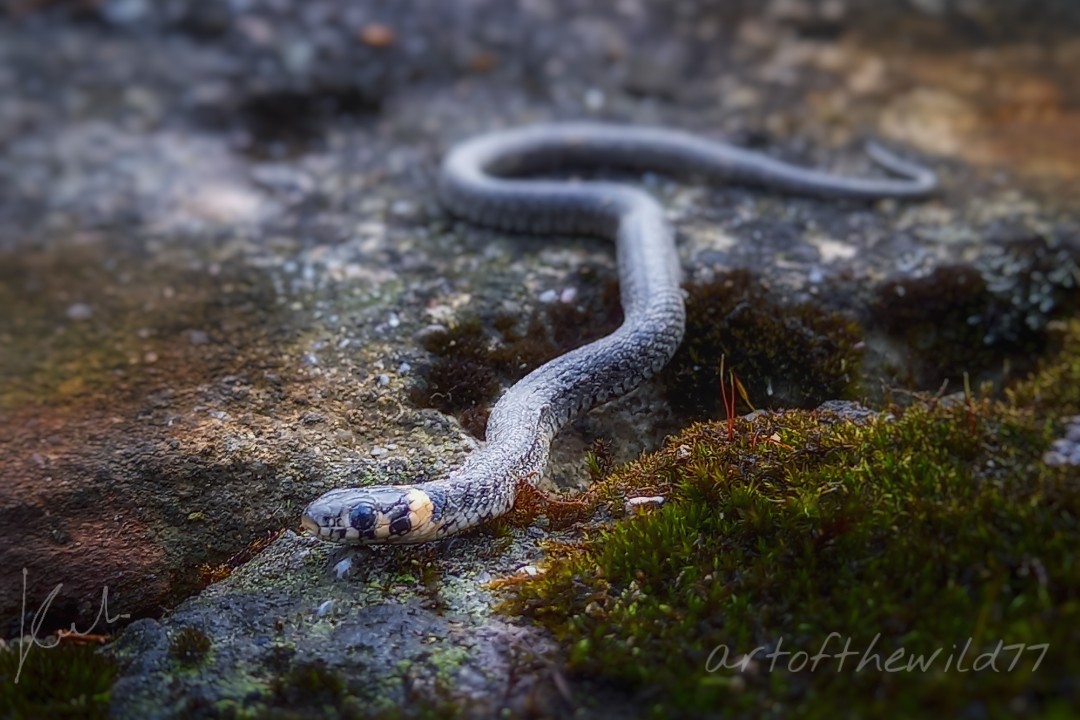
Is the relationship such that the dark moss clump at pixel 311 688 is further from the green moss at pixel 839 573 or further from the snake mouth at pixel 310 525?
the green moss at pixel 839 573

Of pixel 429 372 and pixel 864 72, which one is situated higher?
pixel 864 72

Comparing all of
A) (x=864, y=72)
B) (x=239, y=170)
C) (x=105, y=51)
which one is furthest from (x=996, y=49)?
(x=105, y=51)

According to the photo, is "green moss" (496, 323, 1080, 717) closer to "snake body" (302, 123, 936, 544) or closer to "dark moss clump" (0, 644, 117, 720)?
"snake body" (302, 123, 936, 544)

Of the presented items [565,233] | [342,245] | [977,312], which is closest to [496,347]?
[565,233]

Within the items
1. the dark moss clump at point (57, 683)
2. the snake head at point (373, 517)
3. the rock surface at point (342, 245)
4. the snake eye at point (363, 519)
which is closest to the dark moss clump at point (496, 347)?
the rock surface at point (342, 245)

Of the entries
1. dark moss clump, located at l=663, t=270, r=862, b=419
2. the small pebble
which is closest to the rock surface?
the small pebble

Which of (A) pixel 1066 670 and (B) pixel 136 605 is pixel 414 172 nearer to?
(B) pixel 136 605
